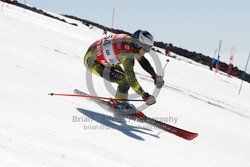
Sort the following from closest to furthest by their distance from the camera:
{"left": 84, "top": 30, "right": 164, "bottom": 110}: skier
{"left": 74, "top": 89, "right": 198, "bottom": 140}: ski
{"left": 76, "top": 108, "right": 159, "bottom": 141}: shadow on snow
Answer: {"left": 76, "top": 108, "right": 159, "bottom": 141}: shadow on snow
{"left": 84, "top": 30, "right": 164, "bottom": 110}: skier
{"left": 74, "top": 89, "right": 198, "bottom": 140}: ski

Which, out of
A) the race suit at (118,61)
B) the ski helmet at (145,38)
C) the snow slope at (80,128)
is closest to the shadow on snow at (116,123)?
the snow slope at (80,128)

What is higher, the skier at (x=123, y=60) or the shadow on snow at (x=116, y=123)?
the skier at (x=123, y=60)

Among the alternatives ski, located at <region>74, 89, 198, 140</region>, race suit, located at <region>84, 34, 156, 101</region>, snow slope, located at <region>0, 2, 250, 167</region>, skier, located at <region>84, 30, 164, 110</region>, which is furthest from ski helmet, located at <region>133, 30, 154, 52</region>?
snow slope, located at <region>0, 2, 250, 167</region>

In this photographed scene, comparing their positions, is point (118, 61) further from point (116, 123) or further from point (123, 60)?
point (116, 123)

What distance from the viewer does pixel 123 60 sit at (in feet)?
22.4

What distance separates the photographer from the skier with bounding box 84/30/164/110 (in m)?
6.67

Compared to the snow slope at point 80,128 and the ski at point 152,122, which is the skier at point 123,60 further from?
the snow slope at point 80,128

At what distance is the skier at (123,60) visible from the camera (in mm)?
6668

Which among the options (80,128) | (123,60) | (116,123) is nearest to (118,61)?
(123,60)

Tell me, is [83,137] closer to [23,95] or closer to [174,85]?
[23,95]

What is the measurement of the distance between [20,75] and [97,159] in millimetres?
3768

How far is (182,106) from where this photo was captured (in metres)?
10.3

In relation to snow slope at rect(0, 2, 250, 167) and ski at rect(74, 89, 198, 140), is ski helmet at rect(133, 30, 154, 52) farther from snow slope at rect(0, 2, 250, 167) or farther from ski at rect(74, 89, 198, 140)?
snow slope at rect(0, 2, 250, 167)

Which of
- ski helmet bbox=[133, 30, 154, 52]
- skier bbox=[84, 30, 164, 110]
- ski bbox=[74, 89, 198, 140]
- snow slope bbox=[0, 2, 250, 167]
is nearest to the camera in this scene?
snow slope bbox=[0, 2, 250, 167]
